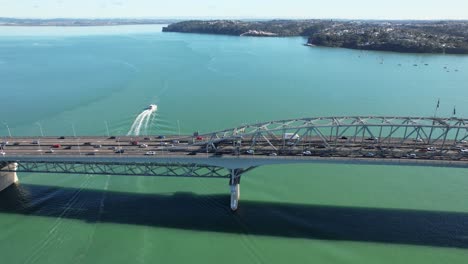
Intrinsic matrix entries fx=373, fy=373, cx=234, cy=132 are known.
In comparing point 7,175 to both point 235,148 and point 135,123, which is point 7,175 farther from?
point 235,148

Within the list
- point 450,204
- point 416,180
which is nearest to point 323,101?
point 416,180

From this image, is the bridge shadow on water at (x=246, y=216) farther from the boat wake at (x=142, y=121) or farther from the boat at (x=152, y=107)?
the boat at (x=152, y=107)

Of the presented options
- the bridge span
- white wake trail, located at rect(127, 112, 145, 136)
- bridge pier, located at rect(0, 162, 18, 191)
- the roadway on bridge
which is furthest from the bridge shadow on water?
white wake trail, located at rect(127, 112, 145, 136)

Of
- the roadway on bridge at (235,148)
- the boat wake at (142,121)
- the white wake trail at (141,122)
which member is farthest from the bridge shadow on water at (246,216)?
the boat wake at (142,121)

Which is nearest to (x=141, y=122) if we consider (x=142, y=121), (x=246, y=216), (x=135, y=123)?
(x=142, y=121)

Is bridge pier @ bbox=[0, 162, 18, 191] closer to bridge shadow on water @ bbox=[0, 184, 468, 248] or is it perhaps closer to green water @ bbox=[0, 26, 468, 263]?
green water @ bbox=[0, 26, 468, 263]
